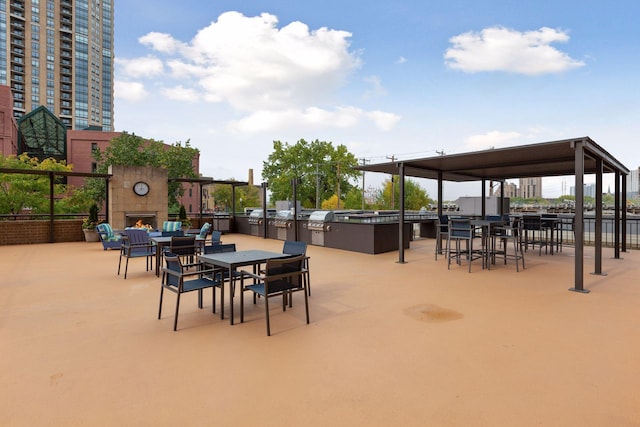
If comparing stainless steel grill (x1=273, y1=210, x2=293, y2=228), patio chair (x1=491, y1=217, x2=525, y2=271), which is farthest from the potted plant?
patio chair (x1=491, y1=217, x2=525, y2=271)

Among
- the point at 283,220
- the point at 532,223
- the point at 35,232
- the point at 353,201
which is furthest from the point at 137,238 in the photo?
the point at 353,201

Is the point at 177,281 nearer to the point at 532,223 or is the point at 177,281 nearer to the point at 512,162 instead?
Answer: the point at 512,162

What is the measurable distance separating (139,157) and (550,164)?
A: 23966mm

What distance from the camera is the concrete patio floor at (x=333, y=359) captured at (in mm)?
2041

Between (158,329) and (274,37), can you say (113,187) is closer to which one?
(274,37)

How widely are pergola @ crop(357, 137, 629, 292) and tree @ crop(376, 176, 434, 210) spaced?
23322mm

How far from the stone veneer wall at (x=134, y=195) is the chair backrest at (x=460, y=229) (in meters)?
11.3

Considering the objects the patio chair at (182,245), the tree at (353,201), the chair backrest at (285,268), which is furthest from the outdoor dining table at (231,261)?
the tree at (353,201)

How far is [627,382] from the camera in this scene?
7.84 ft

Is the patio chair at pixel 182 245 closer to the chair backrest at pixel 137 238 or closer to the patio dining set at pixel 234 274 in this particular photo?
the patio dining set at pixel 234 274

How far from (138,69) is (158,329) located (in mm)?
18296

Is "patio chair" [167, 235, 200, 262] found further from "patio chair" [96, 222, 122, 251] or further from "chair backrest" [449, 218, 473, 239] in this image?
"chair backrest" [449, 218, 473, 239]

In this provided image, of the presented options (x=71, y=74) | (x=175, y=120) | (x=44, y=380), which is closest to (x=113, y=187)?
(x=44, y=380)

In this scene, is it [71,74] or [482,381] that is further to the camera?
[71,74]
